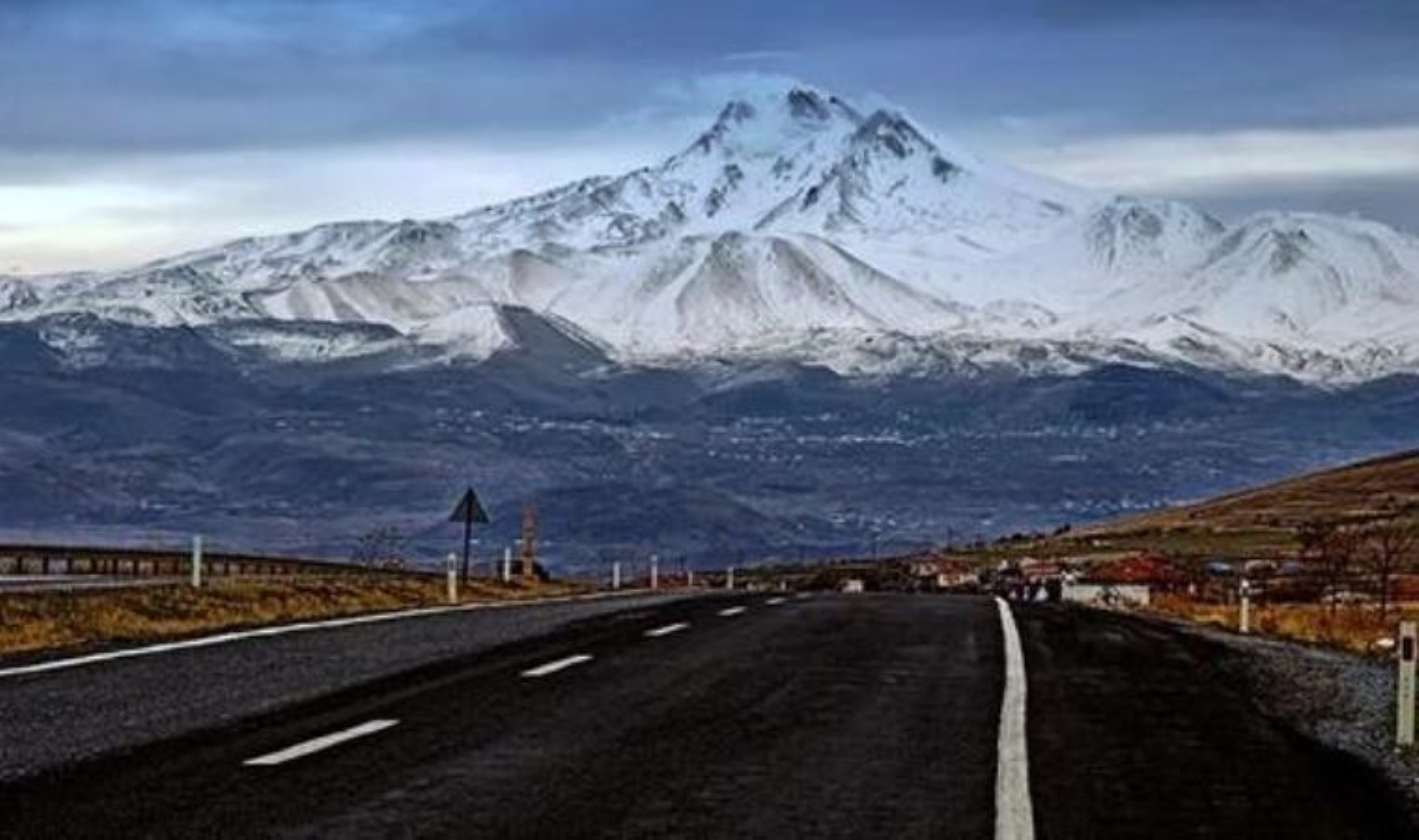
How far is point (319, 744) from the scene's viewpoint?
15688mm

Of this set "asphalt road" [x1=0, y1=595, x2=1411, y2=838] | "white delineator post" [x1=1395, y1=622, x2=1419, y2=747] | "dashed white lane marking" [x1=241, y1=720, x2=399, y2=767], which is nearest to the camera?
"asphalt road" [x1=0, y1=595, x2=1411, y2=838]

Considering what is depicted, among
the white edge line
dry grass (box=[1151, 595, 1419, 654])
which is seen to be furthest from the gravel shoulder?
the white edge line

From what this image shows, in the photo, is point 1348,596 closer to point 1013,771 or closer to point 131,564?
point 131,564

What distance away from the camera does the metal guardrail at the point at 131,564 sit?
73.9 metres

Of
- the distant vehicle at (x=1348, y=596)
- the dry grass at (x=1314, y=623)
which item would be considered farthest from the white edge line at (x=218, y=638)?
the distant vehicle at (x=1348, y=596)

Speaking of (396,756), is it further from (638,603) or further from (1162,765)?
(638,603)

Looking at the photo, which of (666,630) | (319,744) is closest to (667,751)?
(319,744)

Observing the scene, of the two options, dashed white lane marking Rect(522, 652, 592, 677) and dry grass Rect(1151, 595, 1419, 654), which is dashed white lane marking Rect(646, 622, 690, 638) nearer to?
dashed white lane marking Rect(522, 652, 592, 677)

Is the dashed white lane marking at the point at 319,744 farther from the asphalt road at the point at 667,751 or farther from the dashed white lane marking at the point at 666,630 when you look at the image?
the dashed white lane marking at the point at 666,630

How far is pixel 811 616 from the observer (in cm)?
3200

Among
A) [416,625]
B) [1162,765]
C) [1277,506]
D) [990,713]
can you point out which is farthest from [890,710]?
[1277,506]

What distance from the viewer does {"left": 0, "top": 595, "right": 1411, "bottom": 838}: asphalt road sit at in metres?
13.2

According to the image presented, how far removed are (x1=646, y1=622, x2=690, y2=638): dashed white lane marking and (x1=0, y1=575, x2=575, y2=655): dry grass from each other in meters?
4.36

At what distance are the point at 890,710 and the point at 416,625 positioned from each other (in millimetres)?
10683
